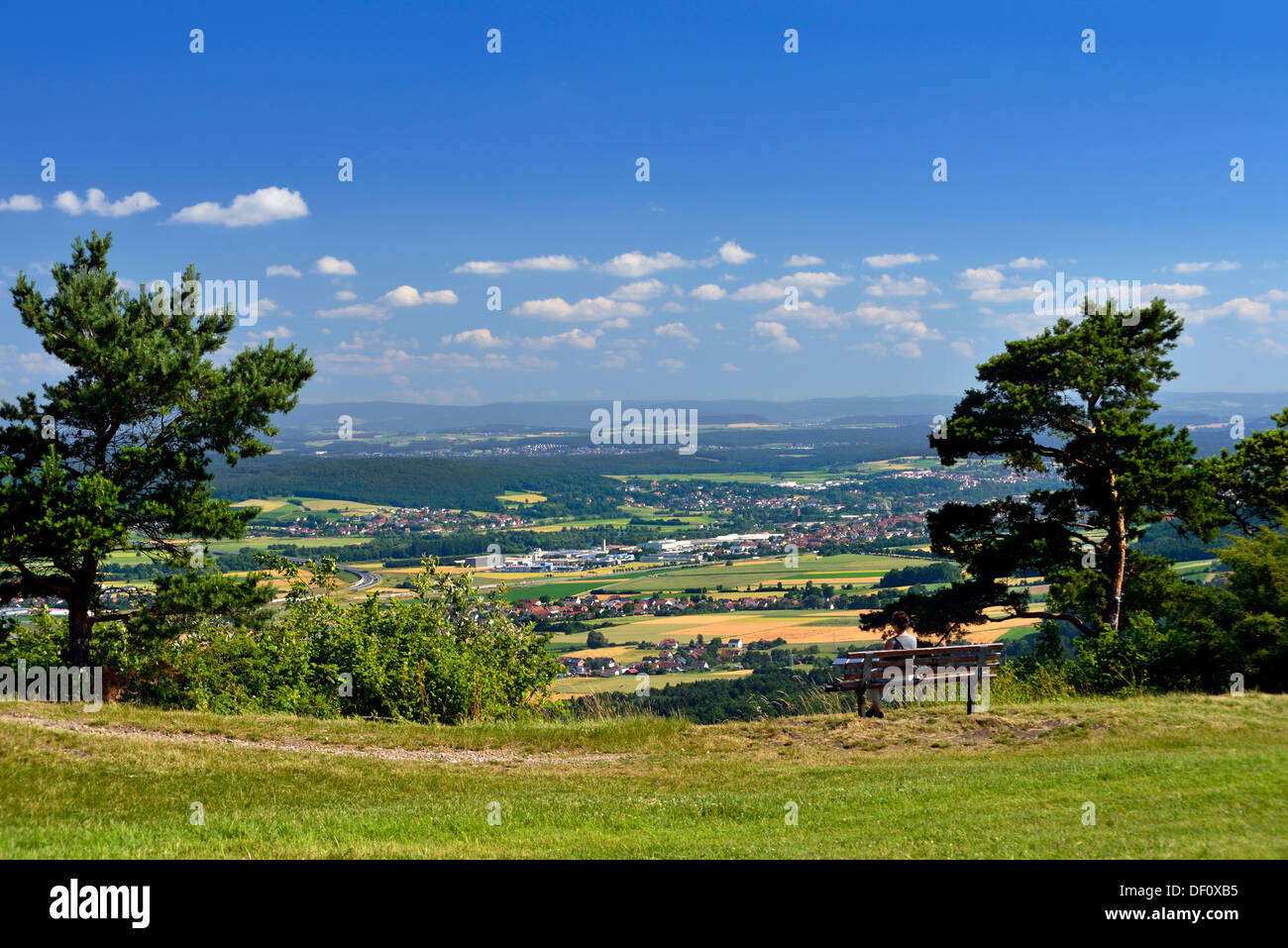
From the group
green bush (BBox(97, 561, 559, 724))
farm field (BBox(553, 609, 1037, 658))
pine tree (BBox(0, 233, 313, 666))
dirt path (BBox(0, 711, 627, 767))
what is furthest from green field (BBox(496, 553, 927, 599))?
dirt path (BBox(0, 711, 627, 767))

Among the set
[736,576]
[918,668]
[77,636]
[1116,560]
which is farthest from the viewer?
[736,576]

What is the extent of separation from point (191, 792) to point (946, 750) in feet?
29.3

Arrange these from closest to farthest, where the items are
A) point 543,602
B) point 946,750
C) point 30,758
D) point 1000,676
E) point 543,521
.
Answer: point 30,758, point 946,750, point 1000,676, point 543,602, point 543,521

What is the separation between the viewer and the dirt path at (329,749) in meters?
12.5

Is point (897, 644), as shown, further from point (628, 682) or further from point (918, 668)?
point (628, 682)

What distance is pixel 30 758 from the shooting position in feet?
34.9

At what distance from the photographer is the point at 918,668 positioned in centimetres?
1386

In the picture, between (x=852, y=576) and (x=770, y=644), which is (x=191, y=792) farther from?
(x=852, y=576)

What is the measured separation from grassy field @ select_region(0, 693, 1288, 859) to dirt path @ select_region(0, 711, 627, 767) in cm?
6

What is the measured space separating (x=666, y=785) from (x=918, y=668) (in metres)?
4.88

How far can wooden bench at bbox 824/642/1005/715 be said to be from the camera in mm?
13773

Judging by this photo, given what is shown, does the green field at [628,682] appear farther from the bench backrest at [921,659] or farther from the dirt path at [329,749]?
the dirt path at [329,749]

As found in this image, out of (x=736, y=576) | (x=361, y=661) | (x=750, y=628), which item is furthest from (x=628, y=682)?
(x=736, y=576)
